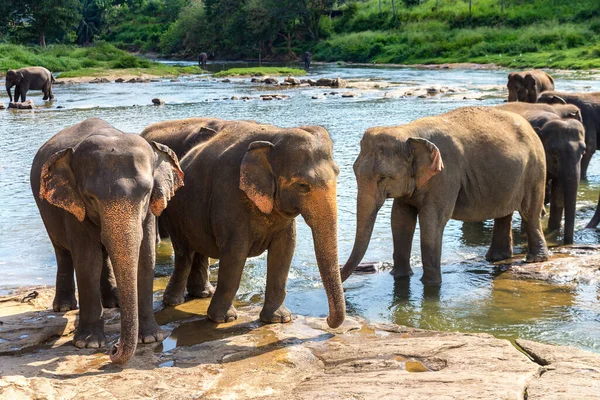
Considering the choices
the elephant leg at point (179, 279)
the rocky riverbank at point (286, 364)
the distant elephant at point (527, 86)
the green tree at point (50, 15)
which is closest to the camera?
the rocky riverbank at point (286, 364)

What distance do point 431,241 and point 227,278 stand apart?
2297mm

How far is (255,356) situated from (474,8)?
5995cm

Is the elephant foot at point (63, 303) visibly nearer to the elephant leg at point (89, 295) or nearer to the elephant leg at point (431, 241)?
the elephant leg at point (89, 295)

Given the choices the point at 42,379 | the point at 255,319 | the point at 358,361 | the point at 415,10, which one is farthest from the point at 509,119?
the point at 415,10

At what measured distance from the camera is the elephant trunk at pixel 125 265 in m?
4.80

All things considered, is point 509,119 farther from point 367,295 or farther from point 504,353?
point 504,353

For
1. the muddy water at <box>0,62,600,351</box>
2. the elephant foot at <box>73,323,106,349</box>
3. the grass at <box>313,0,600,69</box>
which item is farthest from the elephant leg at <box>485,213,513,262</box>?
the grass at <box>313,0,600,69</box>

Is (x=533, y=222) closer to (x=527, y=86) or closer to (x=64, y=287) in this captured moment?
(x=64, y=287)

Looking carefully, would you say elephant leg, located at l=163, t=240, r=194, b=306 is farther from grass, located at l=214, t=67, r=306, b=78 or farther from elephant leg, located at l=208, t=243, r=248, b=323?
grass, located at l=214, t=67, r=306, b=78

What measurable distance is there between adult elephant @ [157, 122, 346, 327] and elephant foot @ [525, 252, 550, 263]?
337 centimetres

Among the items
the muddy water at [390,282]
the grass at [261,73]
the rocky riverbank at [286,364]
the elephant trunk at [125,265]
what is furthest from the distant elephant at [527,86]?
the grass at [261,73]

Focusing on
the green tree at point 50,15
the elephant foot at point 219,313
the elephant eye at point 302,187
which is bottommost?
the elephant foot at point 219,313

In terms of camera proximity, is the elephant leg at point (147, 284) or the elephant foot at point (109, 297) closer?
the elephant leg at point (147, 284)

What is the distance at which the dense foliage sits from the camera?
4997cm
